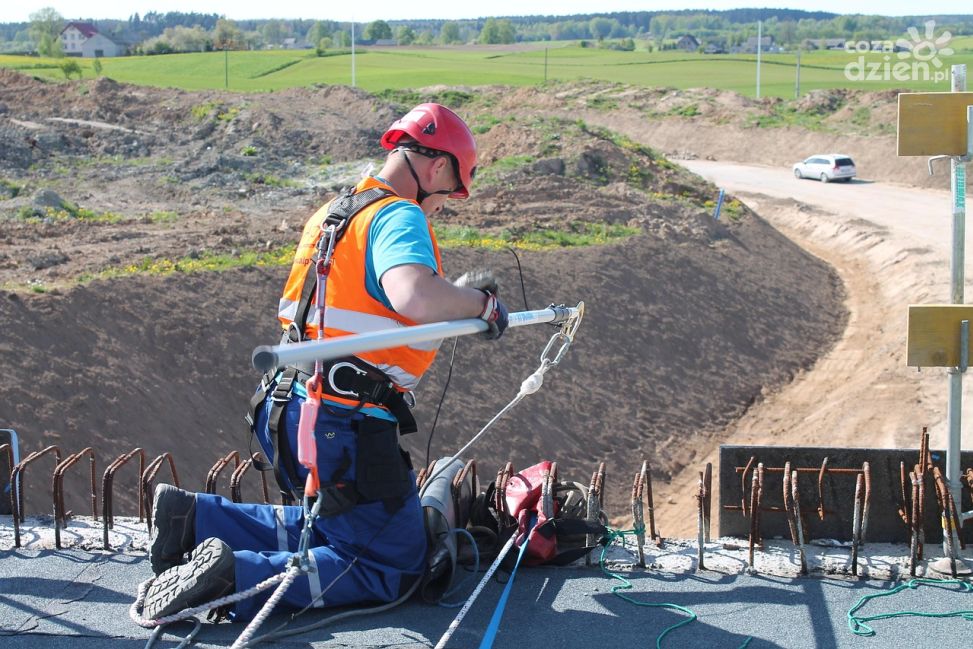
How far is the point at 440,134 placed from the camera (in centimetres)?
422

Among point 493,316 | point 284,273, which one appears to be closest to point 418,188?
point 493,316

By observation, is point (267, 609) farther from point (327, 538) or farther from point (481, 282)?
point (481, 282)

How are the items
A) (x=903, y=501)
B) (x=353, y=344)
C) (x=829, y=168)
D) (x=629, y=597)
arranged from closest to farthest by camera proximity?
(x=353, y=344) < (x=629, y=597) < (x=903, y=501) < (x=829, y=168)

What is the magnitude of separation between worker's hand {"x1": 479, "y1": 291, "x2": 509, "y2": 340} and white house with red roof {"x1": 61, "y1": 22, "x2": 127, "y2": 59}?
106 m

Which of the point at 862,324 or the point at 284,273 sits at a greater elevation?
the point at 284,273

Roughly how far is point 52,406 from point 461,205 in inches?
469

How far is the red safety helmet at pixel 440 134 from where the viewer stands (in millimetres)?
4219

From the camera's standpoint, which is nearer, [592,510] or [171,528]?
[171,528]

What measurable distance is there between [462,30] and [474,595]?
18631 centimetres

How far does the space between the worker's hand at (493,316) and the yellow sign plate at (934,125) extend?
2.27 meters

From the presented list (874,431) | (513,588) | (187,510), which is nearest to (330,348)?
(187,510)

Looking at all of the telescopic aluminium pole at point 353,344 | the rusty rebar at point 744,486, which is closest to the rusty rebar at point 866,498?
the rusty rebar at point 744,486

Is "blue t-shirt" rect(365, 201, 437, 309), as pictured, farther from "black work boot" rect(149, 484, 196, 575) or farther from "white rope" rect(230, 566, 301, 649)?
"black work boot" rect(149, 484, 196, 575)

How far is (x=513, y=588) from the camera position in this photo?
4.74 metres
